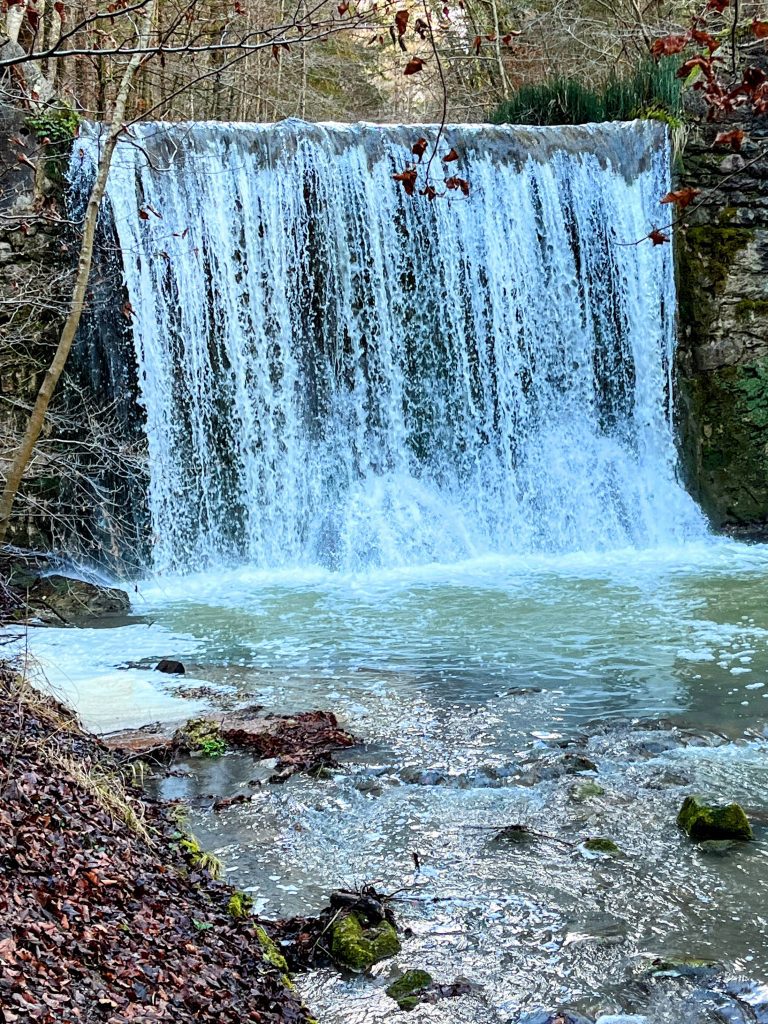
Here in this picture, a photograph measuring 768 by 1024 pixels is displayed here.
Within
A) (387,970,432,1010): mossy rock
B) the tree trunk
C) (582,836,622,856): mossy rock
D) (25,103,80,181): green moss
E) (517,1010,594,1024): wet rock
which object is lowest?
(517,1010,594,1024): wet rock

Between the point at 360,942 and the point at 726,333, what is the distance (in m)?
9.45

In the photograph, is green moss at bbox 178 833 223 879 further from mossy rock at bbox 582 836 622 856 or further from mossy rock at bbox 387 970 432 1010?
mossy rock at bbox 582 836 622 856

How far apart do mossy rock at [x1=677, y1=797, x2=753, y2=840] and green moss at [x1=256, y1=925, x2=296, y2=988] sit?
178 cm

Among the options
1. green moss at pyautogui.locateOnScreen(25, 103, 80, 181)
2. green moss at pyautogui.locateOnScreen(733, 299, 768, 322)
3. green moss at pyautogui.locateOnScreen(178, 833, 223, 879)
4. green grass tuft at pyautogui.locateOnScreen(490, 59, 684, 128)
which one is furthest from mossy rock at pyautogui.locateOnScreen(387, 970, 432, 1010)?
green grass tuft at pyautogui.locateOnScreen(490, 59, 684, 128)

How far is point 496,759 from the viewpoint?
5227mm

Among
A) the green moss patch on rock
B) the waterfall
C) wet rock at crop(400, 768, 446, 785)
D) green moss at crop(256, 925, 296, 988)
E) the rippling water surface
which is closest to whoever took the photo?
green moss at crop(256, 925, 296, 988)

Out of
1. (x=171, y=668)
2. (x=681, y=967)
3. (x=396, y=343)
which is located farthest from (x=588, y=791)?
(x=396, y=343)

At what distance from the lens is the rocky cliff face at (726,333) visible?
11328mm

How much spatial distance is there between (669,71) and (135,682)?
9.06m

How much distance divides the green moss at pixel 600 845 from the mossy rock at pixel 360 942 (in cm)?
101

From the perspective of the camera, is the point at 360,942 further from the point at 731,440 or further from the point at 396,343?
the point at 731,440

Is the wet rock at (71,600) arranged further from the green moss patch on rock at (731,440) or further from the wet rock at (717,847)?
the green moss patch on rock at (731,440)

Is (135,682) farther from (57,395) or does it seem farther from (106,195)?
(106,195)

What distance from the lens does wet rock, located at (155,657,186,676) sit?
22.4ft
